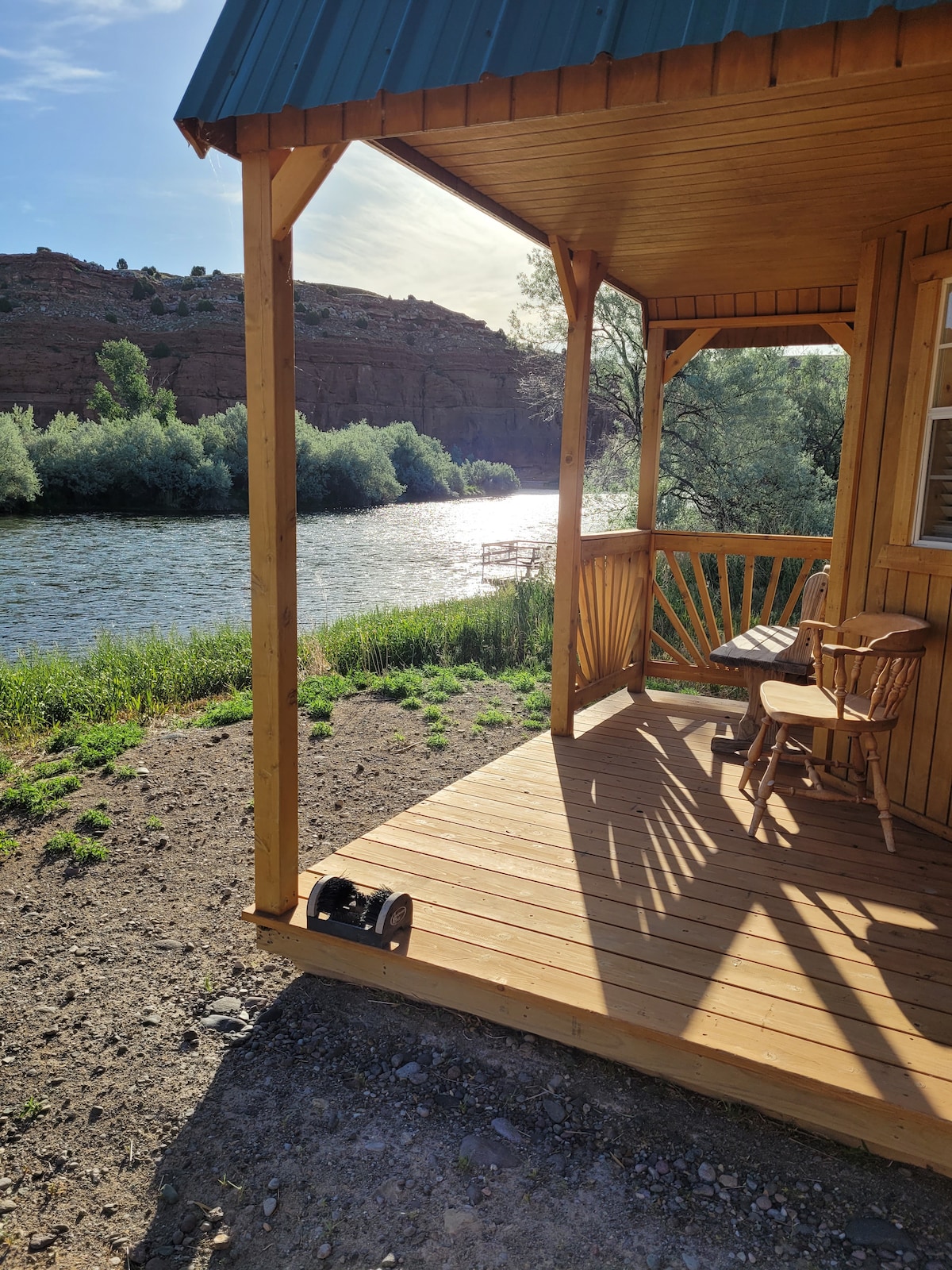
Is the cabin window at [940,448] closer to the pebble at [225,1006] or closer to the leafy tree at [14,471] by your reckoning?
the pebble at [225,1006]

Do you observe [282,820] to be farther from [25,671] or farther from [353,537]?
[353,537]

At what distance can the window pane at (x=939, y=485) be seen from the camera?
303 centimetres

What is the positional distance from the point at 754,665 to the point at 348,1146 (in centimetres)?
276

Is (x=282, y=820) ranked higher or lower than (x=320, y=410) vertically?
lower

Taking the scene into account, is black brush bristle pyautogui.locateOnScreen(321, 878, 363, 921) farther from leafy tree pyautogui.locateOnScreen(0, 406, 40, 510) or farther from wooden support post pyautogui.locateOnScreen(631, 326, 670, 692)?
leafy tree pyautogui.locateOnScreen(0, 406, 40, 510)

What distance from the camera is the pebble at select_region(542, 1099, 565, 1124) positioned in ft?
6.20

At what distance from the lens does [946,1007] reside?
1.92 m

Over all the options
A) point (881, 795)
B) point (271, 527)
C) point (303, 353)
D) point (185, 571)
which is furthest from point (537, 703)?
point (303, 353)

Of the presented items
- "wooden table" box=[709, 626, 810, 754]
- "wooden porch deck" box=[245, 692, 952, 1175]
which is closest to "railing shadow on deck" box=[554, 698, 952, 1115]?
"wooden porch deck" box=[245, 692, 952, 1175]

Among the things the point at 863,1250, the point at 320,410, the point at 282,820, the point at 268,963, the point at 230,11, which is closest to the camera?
the point at 863,1250

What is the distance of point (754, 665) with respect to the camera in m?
3.83

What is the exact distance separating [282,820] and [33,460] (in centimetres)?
3023

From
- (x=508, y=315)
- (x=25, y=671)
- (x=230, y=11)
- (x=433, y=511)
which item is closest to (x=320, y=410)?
(x=433, y=511)

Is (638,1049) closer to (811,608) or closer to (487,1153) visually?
(487,1153)
